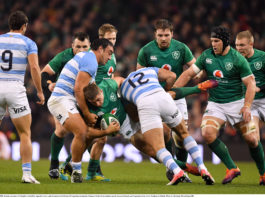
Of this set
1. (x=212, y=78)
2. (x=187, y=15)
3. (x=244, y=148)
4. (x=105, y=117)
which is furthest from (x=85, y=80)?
(x=187, y=15)

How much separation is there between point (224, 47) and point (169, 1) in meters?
9.45

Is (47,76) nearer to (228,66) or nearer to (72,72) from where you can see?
(72,72)

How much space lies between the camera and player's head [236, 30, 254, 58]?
7805mm

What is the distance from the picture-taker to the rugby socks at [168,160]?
638 cm

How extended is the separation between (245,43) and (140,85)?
190cm

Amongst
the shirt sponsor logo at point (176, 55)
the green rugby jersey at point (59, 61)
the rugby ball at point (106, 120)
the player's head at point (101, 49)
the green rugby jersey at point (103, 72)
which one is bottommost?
the rugby ball at point (106, 120)

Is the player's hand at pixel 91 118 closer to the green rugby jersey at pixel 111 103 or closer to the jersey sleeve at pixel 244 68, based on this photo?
the green rugby jersey at pixel 111 103

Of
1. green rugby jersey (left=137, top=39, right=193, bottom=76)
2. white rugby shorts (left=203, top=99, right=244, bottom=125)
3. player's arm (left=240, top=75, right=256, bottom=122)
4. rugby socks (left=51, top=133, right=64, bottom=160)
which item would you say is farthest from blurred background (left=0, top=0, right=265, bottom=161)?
player's arm (left=240, top=75, right=256, bottom=122)

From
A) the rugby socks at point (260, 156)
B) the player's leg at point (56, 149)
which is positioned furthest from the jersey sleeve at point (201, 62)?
the player's leg at point (56, 149)

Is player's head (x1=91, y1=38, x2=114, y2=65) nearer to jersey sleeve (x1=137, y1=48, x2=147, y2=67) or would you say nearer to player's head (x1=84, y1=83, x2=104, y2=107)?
player's head (x1=84, y1=83, x2=104, y2=107)

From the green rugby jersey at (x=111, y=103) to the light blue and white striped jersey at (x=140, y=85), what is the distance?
169 mm

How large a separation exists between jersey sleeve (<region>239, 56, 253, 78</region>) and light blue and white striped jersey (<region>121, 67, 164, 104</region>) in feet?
3.83

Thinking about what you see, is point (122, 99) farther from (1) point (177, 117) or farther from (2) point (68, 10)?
(2) point (68, 10)

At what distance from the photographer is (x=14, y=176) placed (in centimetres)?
796
